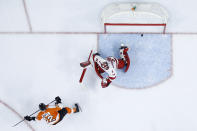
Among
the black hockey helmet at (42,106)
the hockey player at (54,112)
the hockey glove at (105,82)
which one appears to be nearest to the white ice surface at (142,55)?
the hockey glove at (105,82)

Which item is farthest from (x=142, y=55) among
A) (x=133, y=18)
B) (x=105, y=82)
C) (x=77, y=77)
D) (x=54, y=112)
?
(x=54, y=112)

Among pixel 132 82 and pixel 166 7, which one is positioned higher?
pixel 166 7

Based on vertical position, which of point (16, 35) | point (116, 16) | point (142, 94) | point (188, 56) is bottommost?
point (142, 94)

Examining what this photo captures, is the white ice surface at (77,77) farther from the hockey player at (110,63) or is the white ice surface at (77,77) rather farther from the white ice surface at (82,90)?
the hockey player at (110,63)

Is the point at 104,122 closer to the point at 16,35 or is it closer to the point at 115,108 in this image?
the point at 115,108

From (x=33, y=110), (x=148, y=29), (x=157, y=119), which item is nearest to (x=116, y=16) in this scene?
(x=148, y=29)

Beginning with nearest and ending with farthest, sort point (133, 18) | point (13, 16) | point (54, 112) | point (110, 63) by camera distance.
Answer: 1. point (110, 63)
2. point (54, 112)
3. point (133, 18)
4. point (13, 16)

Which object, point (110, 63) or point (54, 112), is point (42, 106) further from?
point (110, 63)
